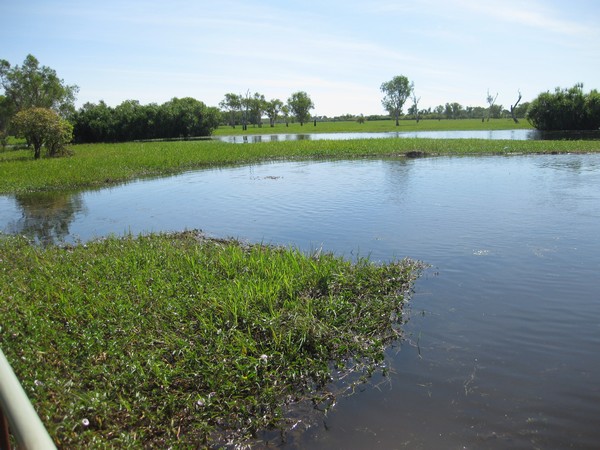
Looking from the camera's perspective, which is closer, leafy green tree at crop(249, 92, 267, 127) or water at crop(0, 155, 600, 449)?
water at crop(0, 155, 600, 449)

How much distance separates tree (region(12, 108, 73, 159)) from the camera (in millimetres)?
30703

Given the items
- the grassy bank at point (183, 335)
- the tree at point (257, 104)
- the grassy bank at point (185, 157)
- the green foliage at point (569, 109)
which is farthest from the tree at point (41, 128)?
the tree at point (257, 104)

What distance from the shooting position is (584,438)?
4.75 m

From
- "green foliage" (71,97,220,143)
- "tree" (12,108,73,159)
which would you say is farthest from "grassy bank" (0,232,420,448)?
"green foliage" (71,97,220,143)

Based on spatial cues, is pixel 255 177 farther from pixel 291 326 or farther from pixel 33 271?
pixel 291 326

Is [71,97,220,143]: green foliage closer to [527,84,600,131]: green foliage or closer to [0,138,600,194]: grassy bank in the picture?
[0,138,600,194]: grassy bank

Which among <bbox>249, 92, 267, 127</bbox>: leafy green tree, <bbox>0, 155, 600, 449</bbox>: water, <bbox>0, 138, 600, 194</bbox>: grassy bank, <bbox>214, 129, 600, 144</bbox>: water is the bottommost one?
<bbox>0, 155, 600, 449</bbox>: water

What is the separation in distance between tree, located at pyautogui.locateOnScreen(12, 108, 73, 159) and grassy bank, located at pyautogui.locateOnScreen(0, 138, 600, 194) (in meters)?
1.41

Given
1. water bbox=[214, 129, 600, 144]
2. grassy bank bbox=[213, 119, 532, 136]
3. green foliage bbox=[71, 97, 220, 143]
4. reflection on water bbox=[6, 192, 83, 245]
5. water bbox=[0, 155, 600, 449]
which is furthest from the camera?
grassy bank bbox=[213, 119, 532, 136]

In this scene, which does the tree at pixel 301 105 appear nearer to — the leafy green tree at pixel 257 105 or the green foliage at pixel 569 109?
the leafy green tree at pixel 257 105

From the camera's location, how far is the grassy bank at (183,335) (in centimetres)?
479

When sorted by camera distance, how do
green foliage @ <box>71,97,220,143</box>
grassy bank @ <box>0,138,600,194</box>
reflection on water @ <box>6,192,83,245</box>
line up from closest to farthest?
1. reflection on water @ <box>6,192,83,245</box>
2. grassy bank @ <box>0,138,600,194</box>
3. green foliage @ <box>71,97,220,143</box>

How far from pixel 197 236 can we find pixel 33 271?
166 inches

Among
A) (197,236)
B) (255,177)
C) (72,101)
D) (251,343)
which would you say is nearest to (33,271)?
(197,236)
